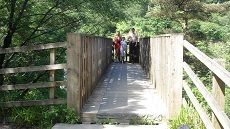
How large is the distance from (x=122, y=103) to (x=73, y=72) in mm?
1442

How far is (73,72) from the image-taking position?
279 inches

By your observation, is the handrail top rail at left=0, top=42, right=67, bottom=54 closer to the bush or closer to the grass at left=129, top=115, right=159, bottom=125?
the bush

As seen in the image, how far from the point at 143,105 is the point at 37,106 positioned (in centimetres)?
196

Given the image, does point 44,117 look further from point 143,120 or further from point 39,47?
point 143,120

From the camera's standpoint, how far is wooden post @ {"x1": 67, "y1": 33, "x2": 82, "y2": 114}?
277 inches

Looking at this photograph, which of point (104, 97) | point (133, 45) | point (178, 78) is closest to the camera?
point (178, 78)

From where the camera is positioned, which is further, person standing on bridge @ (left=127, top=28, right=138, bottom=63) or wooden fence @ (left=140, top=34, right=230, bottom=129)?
person standing on bridge @ (left=127, top=28, right=138, bottom=63)

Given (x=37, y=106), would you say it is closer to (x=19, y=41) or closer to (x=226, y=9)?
(x=19, y=41)

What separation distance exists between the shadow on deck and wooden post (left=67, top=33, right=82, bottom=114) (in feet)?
0.85

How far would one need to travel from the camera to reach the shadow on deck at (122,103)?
708 cm

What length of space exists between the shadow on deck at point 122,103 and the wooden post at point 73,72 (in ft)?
0.85

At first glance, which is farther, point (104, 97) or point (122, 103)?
point (104, 97)

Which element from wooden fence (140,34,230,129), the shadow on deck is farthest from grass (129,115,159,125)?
wooden fence (140,34,230,129)

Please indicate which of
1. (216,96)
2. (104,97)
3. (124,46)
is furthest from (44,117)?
(124,46)
